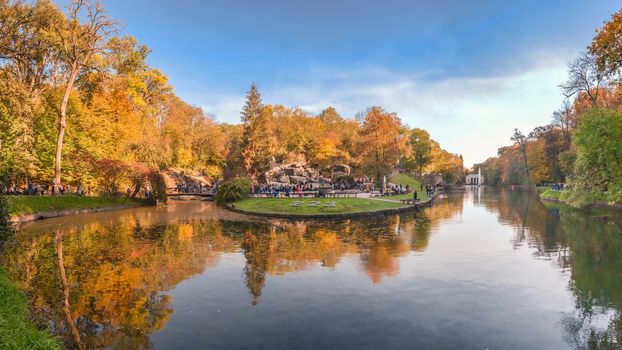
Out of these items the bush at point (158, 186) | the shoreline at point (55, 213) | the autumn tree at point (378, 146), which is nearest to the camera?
the shoreline at point (55, 213)

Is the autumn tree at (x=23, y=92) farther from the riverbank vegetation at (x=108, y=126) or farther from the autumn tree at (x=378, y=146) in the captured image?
the autumn tree at (x=378, y=146)

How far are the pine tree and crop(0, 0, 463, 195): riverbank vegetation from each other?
0.18m

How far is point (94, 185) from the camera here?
145 feet

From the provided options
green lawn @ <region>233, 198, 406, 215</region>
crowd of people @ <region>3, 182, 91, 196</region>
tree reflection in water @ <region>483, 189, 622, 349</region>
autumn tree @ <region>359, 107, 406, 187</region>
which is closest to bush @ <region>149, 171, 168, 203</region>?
crowd of people @ <region>3, 182, 91, 196</region>

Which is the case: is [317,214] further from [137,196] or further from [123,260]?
[137,196]

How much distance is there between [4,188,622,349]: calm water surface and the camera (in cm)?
952

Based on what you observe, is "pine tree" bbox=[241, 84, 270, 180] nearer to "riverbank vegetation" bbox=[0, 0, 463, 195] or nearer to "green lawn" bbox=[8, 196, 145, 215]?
"riverbank vegetation" bbox=[0, 0, 463, 195]

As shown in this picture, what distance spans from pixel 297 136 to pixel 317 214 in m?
46.3

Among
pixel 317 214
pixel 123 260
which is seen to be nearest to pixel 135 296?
pixel 123 260

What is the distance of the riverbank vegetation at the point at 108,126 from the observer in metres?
32.7

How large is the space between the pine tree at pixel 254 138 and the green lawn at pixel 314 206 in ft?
82.6

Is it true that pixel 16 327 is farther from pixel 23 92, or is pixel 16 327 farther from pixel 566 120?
pixel 566 120

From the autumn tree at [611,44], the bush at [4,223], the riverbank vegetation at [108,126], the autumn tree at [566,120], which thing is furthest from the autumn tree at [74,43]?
the autumn tree at [566,120]

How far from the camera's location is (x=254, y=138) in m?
68.4
